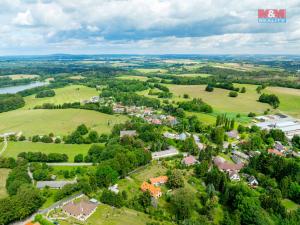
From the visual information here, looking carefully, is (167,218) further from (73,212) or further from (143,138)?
(143,138)

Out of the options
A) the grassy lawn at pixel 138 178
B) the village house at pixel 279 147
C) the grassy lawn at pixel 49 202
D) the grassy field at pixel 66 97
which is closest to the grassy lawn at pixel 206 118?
the village house at pixel 279 147

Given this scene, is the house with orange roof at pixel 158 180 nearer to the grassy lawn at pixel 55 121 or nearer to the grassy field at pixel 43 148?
the grassy field at pixel 43 148

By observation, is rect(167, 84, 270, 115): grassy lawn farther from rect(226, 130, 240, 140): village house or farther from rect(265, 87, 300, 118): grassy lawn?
rect(226, 130, 240, 140): village house

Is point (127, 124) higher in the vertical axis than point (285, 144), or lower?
higher

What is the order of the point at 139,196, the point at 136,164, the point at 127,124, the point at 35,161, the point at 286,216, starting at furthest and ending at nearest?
1. the point at 127,124
2. the point at 35,161
3. the point at 136,164
4. the point at 139,196
5. the point at 286,216

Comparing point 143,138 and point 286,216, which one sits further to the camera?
point 143,138

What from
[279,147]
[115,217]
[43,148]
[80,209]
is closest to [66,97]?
[43,148]

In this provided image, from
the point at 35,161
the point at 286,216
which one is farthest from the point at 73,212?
the point at 286,216
